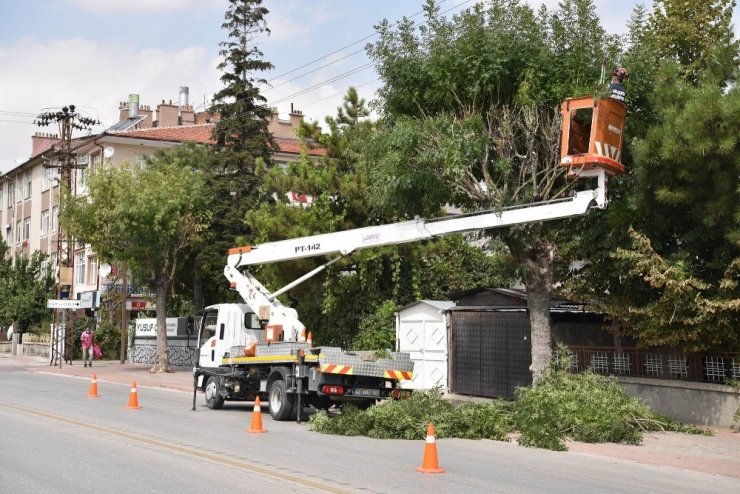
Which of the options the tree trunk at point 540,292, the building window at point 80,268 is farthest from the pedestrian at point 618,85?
the building window at point 80,268

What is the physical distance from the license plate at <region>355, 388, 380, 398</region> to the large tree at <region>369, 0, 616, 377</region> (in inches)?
133

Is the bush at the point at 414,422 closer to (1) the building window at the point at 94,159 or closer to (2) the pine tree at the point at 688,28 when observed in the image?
(2) the pine tree at the point at 688,28

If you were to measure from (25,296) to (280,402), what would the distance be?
40.9m

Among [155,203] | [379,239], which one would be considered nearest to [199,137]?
[155,203]

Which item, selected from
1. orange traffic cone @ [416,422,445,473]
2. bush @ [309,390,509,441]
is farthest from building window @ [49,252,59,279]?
orange traffic cone @ [416,422,445,473]

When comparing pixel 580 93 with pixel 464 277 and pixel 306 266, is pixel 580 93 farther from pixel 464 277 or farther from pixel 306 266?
pixel 464 277

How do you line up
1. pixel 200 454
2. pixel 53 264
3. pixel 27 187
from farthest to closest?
pixel 27 187 → pixel 53 264 → pixel 200 454

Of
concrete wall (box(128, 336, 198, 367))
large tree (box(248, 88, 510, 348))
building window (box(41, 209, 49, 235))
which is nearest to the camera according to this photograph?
large tree (box(248, 88, 510, 348))

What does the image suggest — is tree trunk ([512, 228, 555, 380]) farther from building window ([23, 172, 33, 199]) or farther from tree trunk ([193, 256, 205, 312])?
building window ([23, 172, 33, 199])

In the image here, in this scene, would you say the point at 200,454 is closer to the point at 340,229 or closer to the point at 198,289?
the point at 340,229

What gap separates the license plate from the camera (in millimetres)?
17234

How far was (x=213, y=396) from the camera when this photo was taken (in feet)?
67.0

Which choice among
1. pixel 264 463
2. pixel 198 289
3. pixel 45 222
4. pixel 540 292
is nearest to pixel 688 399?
pixel 540 292

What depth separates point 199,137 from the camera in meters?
54.1
